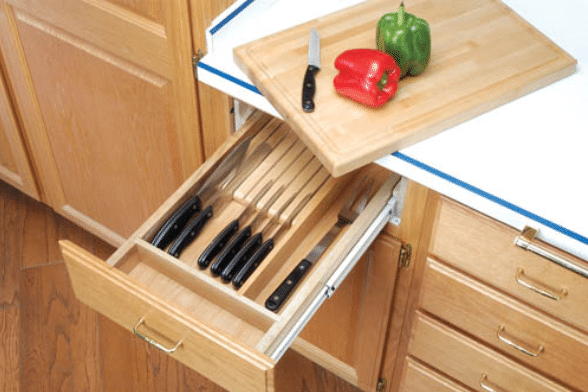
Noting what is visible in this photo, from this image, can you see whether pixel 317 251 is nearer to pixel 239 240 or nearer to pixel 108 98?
pixel 239 240

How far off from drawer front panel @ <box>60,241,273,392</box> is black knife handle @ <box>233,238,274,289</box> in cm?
15

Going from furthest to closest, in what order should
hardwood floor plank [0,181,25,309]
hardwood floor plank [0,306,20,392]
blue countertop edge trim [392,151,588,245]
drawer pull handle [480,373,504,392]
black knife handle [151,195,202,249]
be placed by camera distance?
hardwood floor plank [0,181,25,309] < hardwood floor plank [0,306,20,392] < drawer pull handle [480,373,504,392] < black knife handle [151,195,202,249] < blue countertop edge trim [392,151,588,245]

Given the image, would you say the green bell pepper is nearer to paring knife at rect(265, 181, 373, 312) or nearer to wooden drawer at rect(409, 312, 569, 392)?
paring knife at rect(265, 181, 373, 312)

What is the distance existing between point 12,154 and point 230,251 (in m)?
1.02

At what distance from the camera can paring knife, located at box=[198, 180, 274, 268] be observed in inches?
48.6

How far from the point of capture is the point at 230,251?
1.24 meters

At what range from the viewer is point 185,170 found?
1646mm

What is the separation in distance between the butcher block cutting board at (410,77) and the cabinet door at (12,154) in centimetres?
89

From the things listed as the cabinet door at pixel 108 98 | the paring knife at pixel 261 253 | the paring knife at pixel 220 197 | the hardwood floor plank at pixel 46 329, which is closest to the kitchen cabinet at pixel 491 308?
the paring knife at pixel 261 253

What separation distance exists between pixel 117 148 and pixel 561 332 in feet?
3.42

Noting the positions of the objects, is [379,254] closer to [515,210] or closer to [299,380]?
[515,210]

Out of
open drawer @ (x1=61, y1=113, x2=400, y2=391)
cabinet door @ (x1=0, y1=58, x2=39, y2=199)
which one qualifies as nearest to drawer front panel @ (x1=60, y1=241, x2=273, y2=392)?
open drawer @ (x1=61, y1=113, x2=400, y2=391)

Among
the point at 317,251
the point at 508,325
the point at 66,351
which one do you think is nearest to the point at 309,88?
the point at 317,251

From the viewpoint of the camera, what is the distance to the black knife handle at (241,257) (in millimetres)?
1214
